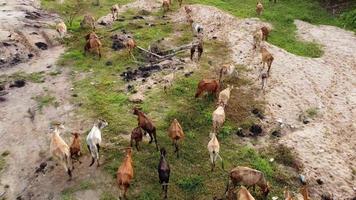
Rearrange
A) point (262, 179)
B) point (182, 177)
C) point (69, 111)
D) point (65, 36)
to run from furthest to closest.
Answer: point (65, 36) → point (69, 111) → point (182, 177) → point (262, 179)

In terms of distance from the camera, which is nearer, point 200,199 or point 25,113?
point 200,199

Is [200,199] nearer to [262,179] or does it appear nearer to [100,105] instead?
[262,179]

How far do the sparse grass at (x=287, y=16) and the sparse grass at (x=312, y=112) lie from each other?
195 inches

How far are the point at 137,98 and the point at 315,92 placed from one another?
678 cm

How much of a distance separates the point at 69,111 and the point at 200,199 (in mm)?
6300

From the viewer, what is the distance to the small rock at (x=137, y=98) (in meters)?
17.7

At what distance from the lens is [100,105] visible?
1748 cm

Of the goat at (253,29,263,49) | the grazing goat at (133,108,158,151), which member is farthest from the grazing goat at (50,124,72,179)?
the goat at (253,29,263,49)

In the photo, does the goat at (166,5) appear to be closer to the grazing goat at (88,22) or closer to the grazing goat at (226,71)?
the grazing goat at (88,22)

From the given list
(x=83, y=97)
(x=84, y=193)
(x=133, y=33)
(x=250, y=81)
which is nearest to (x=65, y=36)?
(x=133, y=33)

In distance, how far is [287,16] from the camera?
26297mm

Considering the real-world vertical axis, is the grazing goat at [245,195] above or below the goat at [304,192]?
above

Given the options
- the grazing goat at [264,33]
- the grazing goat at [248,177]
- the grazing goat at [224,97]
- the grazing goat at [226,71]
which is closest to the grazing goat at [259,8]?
the grazing goat at [264,33]

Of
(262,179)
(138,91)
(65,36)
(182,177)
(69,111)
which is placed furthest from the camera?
(65,36)
